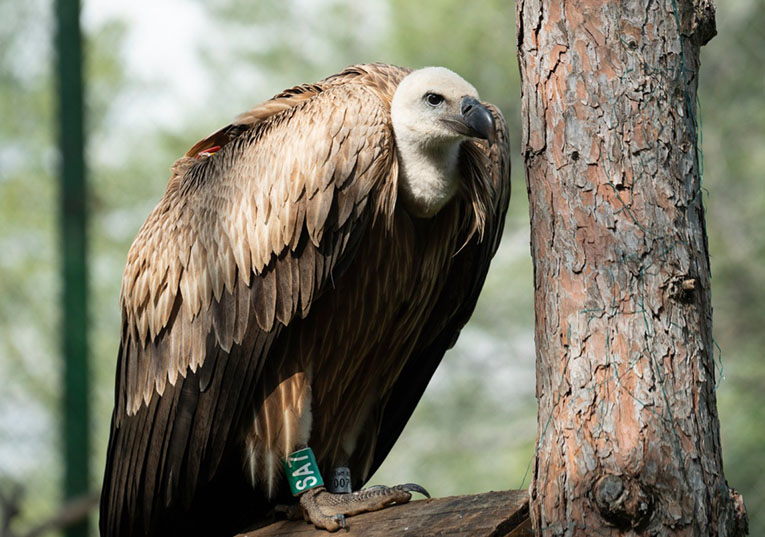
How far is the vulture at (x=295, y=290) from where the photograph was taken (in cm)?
264

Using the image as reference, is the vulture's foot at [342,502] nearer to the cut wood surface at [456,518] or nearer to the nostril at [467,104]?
the cut wood surface at [456,518]

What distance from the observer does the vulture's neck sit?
270cm

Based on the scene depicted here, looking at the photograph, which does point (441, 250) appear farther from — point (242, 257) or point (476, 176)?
point (242, 257)

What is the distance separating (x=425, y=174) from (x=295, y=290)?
0.47 meters

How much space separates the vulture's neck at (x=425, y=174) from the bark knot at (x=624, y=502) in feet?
3.48

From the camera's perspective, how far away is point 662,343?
1954mm

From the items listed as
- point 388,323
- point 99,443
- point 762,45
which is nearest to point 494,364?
point 762,45

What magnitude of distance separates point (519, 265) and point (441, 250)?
17.4 feet

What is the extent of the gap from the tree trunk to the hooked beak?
463mm

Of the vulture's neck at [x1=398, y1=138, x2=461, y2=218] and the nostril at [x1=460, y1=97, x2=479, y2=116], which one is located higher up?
the nostril at [x1=460, y1=97, x2=479, y2=116]

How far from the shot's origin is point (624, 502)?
6.15ft

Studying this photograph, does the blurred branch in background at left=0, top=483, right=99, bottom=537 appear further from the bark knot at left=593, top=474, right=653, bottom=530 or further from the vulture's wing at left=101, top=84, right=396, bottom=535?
the bark knot at left=593, top=474, right=653, bottom=530

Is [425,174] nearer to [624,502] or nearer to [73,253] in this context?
[624,502]

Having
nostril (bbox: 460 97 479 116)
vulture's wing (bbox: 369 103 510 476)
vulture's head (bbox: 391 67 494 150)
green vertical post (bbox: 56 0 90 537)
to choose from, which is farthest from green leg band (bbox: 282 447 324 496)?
green vertical post (bbox: 56 0 90 537)
